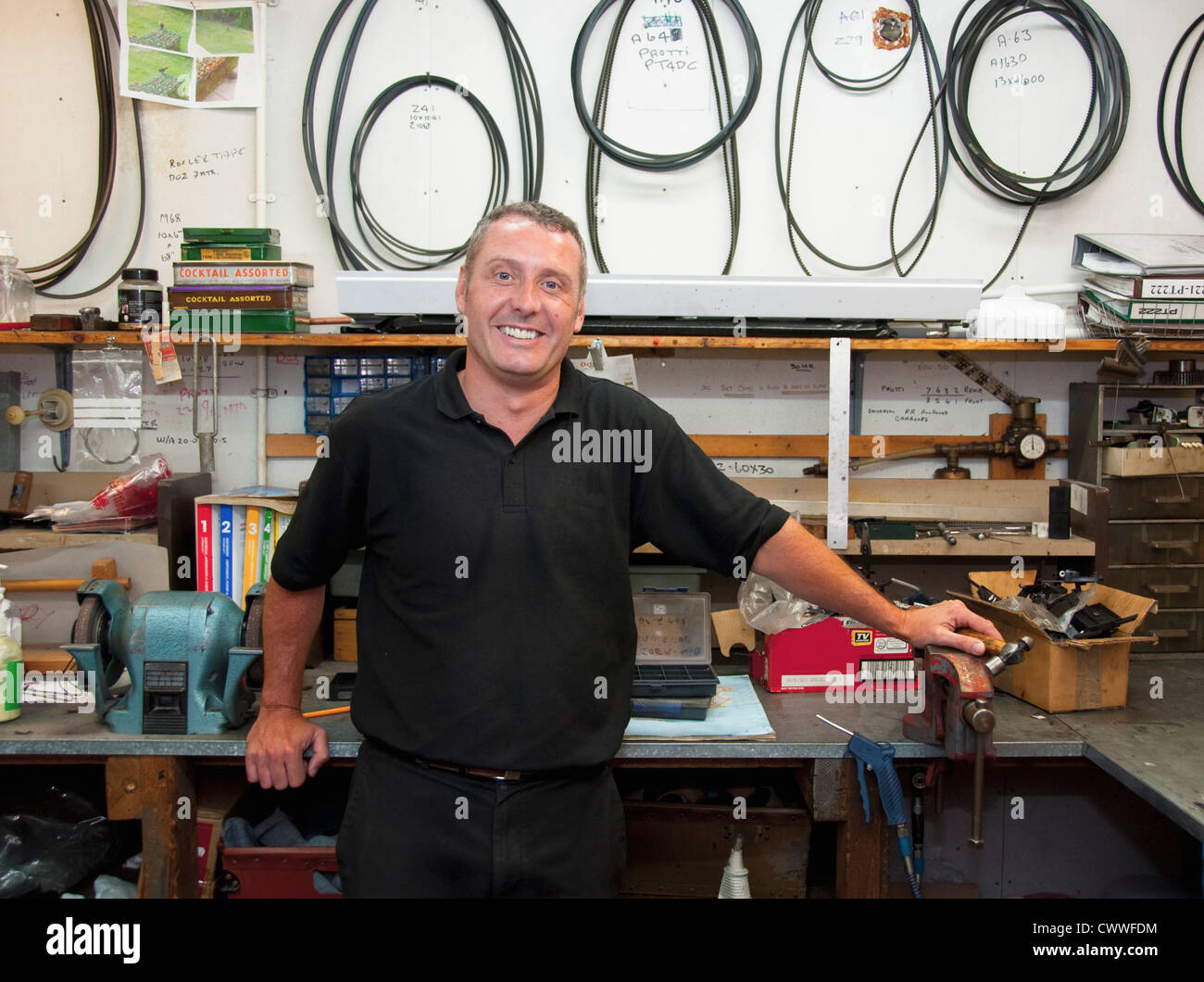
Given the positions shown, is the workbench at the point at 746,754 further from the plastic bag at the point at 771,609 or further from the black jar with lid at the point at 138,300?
the black jar with lid at the point at 138,300

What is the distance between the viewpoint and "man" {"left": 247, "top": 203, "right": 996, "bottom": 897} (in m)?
1.38

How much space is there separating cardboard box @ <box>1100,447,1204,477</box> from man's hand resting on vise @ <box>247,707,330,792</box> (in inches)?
78.6

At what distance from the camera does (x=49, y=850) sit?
1.97 meters

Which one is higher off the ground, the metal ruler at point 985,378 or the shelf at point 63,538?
the metal ruler at point 985,378

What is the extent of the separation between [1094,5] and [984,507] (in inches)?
55.8

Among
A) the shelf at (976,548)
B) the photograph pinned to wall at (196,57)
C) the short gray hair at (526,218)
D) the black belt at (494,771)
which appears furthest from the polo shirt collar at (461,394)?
the photograph pinned to wall at (196,57)

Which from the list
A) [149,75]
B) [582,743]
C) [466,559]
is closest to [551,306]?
[466,559]

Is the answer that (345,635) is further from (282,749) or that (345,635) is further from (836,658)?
(836,658)

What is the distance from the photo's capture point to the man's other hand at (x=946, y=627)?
5.02ft

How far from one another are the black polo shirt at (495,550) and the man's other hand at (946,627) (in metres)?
0.30

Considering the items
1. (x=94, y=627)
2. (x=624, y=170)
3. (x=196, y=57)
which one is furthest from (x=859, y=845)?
(x=196, y=57)

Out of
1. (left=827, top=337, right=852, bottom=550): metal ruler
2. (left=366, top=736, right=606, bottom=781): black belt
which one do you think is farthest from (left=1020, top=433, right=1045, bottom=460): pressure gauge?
(left=366, top=736, right=606, bottom=781): black belt
